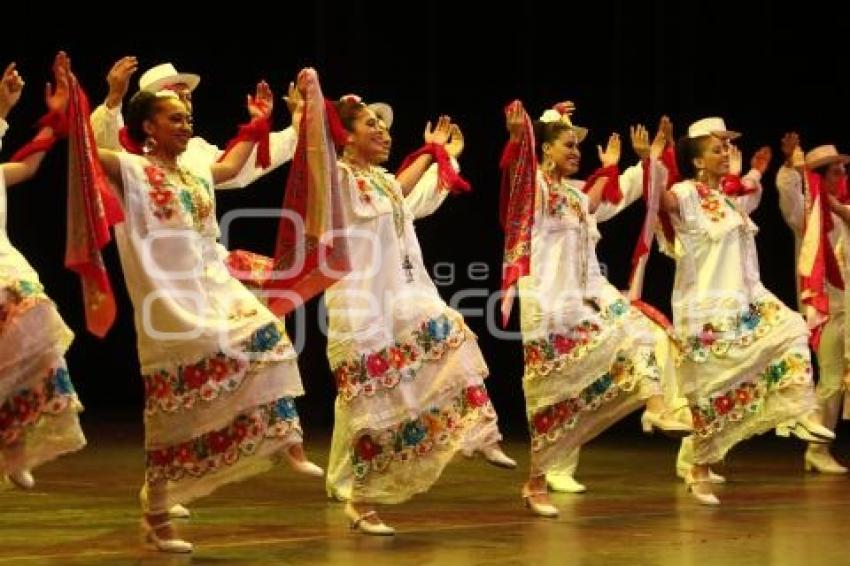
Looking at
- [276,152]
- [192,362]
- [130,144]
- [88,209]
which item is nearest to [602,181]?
[276,152]

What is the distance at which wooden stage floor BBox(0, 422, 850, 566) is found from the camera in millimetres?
4402

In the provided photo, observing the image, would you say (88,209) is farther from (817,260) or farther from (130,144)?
(817,260)

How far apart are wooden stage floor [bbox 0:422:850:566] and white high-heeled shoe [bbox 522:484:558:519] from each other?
48 mm

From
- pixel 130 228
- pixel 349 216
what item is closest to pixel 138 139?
pixel 130 228

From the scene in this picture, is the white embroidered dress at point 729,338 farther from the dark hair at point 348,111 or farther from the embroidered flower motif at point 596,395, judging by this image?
the dark hair at point 348,111

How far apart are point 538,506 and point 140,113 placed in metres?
1.82

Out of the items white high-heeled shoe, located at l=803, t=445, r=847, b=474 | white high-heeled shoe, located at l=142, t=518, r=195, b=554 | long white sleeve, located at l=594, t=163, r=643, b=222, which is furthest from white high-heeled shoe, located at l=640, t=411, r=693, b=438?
white high-heeled shoe, located at l=142, t=518, r=195, b=554

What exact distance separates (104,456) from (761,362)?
272cm

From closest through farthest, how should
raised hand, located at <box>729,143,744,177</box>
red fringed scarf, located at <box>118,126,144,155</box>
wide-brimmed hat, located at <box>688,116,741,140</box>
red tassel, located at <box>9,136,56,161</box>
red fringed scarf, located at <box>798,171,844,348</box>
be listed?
1. red tassel, located at <box>9,136,56,161</box>
2. red fringed scarf, located at <box>118,126,144,155</box>
3. wide-brimmed hat, located at <box>688,116,741,140</box>
4. raised hand, located at <box>729,143,744,177</box>
5. red fringed scarf, located at <box>798,171,844,348</box>

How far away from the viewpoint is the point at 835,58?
901 centimetres

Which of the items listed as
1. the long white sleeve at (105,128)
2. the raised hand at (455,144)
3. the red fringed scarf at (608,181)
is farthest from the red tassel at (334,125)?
the red fringed scarf at (608,181)

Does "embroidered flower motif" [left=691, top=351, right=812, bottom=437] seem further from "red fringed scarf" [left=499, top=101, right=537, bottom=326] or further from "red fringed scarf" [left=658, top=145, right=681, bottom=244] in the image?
"red fringed scarf" [left=499, top=101, right=537, bottom=326]

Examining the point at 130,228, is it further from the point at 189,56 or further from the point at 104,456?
the point at 189,56

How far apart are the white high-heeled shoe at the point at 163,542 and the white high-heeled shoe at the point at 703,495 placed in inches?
81.6
